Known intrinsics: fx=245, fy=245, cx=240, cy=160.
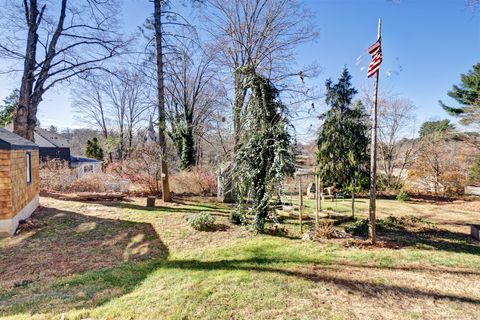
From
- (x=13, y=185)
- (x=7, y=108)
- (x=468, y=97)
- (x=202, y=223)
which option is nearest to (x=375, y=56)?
(x=202, y=223)

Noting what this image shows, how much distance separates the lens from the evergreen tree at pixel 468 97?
14289 millimetres

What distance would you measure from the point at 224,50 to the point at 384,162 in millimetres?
13919

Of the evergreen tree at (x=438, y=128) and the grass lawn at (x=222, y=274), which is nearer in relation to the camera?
the grass lawn at (x=222, y=274)

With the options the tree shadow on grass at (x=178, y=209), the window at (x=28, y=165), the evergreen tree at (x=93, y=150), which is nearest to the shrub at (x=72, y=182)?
the tree shadow on grass at (x=178, y=209)

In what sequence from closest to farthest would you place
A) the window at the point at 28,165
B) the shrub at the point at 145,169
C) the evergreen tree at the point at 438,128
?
1. the window at the point at 28,165
2. the shrub at the point at 145,169
3. the evergreen tree at the point at 438,128

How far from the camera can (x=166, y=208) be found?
874cm

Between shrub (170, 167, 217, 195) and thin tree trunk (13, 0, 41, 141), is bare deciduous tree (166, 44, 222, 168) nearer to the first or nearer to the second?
shrub (170, 167, 217, 195)

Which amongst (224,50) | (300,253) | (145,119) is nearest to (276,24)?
(224,50)

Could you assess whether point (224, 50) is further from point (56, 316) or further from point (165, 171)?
point (56, 316)

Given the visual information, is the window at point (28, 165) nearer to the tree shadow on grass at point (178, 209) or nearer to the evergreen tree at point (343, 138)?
the tree shadow on grass at point (178, 209)

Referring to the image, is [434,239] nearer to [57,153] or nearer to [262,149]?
[262,149]

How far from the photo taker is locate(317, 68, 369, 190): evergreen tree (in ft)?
40.8

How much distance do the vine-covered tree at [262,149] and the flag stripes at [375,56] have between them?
6.82ft

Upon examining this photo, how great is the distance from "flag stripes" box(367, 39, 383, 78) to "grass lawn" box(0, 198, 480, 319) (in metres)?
3.82
